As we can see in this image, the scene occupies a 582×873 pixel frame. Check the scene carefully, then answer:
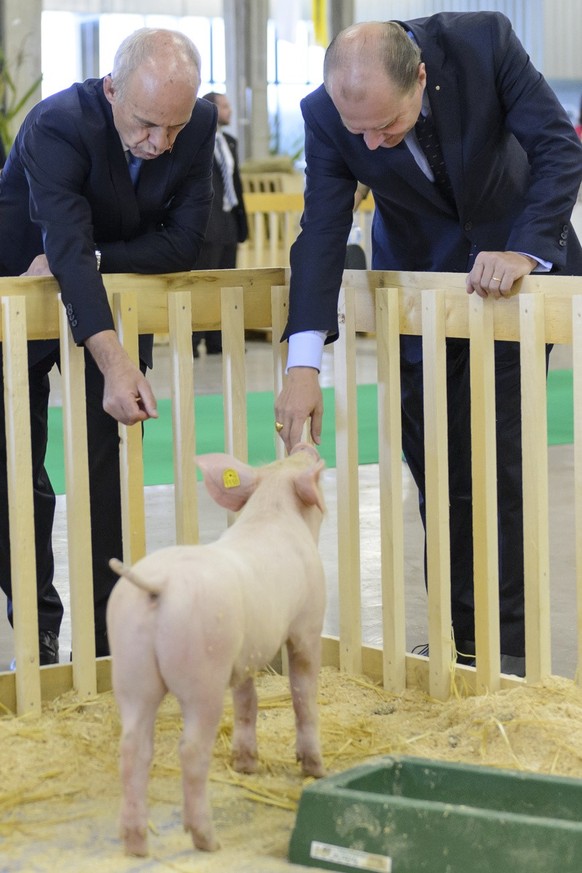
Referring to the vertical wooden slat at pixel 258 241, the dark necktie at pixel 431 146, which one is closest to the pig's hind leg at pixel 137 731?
the dark necktie at pixel 431 146

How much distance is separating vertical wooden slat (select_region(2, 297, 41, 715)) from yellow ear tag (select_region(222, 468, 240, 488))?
2.09ft

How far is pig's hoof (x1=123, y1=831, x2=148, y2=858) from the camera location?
200 centimetres

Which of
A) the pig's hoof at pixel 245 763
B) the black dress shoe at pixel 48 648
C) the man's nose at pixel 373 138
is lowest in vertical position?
the black dress shoe at pixel 48 648

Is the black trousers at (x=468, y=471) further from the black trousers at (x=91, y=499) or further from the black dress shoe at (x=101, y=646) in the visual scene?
the black dress shoe at (x=101, y=646)

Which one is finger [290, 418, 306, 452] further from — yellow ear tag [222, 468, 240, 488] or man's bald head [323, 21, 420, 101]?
man's bald head [323, 21, 420, 101]

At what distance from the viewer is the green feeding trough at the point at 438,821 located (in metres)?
1.90

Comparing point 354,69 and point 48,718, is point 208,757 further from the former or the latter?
point 354,69

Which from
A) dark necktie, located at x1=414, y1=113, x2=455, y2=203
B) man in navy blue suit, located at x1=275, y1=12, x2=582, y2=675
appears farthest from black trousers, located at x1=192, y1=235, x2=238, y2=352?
dark necktie, located at x1=414, y1=113, x2=455, y2=203

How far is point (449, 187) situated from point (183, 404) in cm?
80

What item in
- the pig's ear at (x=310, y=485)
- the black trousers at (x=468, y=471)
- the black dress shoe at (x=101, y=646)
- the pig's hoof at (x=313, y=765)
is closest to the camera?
the pig's ear at (x=310, y=485)

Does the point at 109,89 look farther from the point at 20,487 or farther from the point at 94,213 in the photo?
the point at 20,487

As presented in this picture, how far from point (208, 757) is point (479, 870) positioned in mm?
453

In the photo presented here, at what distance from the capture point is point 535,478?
258cm

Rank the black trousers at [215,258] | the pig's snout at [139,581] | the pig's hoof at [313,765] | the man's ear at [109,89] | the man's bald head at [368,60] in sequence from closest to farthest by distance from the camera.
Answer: the pig's snout at [139,581]
the pig's hoof at [313,765]
the man's bald head at [368,60]
the man's ear at [109,89]
the black trousers at [215,258]
